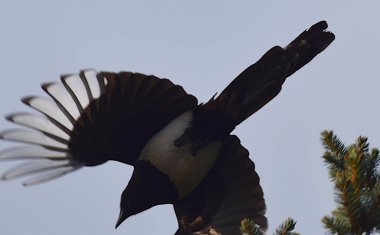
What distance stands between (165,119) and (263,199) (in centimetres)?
97

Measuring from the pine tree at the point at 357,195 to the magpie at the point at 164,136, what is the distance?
2.53 m

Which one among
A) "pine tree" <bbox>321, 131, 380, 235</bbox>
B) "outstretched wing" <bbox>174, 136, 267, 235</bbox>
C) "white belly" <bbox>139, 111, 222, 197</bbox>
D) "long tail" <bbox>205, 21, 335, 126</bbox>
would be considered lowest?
"pine tree" <bbox>321, 131, 380, 235</bbox>

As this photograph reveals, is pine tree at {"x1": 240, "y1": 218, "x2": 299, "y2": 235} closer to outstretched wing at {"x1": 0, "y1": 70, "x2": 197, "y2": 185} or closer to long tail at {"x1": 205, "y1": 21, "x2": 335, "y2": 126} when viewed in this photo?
long tail at {"x1": 205, "y1": 21, "x2": 335, "y2": 126}

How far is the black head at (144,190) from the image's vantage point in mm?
5730

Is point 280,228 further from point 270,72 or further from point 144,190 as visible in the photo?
point 144,190

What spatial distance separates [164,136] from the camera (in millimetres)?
5695

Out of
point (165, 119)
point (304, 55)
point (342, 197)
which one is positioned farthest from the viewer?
point (165, 119)

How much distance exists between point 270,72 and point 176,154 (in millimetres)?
953

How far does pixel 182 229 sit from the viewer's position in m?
5.88

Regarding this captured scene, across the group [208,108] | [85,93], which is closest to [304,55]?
[208,108]

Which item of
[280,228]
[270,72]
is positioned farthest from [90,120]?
[280,228]

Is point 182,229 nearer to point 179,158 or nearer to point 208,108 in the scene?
point 179,158

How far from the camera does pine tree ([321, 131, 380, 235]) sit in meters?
2.61

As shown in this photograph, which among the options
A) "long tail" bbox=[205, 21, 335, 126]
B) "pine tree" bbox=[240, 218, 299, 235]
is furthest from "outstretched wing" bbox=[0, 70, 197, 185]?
"pine tree" bbox=[240, 218, 299, 235]
